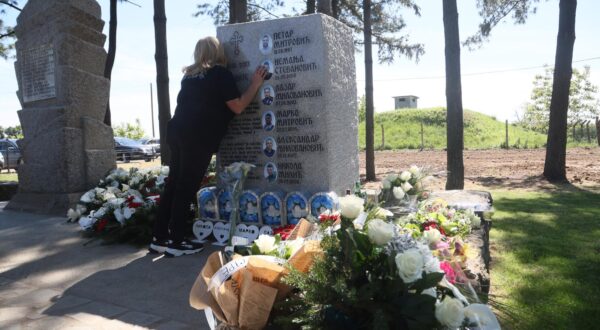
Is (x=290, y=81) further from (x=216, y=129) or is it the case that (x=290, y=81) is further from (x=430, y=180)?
(x=430, y=180)

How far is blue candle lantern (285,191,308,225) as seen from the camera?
13.1 ft

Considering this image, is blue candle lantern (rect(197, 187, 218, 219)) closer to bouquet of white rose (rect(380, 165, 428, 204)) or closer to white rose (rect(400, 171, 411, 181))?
bouquet of white rose (rect(380, 165, 428, 204))

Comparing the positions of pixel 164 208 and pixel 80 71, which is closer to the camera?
pixel 164 208

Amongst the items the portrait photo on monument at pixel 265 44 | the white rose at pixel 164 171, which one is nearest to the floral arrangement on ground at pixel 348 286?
the portrait photo on monument at pixel 265 44

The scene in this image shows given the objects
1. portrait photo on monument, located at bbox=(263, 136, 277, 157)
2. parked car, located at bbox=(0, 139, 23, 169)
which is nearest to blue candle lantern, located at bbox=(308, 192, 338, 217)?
portrait photo on monument, located at bbox=(263, 136, 277, 157)

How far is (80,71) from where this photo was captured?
6.35m

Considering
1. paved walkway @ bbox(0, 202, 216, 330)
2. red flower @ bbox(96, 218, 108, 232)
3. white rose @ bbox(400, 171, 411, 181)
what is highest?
white rose @ bbox(400, 171, 411, 181)

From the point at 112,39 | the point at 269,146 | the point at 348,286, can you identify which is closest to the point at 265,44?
the point at 269,146

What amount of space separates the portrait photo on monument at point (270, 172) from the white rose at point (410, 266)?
115 inches

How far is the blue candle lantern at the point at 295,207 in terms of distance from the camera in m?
4.00

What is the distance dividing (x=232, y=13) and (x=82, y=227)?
6.03 meters

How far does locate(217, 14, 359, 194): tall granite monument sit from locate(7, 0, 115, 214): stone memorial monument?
2.76 meters

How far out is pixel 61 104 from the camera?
623cm

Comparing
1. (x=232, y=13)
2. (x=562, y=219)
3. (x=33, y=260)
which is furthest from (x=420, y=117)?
(x=33, y=260)
